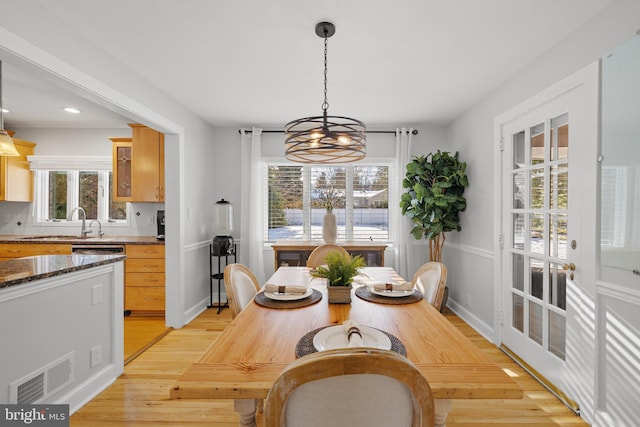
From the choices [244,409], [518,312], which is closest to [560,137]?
[518,312]

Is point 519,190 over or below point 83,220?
over

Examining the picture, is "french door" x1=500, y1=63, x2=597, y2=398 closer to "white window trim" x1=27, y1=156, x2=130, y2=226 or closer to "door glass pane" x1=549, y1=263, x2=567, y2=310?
"door glass pane" x1=549, y1=263, x2=567, y2=310

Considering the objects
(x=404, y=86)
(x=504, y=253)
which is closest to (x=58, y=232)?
(x=404, y=86)

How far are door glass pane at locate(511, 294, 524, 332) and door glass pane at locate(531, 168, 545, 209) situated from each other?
81 centimetres

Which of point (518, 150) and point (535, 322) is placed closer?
point (535, 322)

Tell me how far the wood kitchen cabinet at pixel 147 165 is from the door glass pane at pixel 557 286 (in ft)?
13.5

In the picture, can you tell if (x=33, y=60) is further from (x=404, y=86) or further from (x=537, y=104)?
(x=537, y=104)

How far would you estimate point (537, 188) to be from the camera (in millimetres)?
2523

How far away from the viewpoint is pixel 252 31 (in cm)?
211

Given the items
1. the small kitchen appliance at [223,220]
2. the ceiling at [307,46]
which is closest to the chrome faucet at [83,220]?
the ceiling at [307,46]

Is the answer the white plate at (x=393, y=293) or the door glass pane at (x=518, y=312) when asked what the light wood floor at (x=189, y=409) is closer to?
the door glass pane at (x=518, y=312)

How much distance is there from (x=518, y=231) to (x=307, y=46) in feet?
7.46

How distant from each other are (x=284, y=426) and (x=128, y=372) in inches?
91.3

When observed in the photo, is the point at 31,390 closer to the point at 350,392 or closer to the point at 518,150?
the point at 350,392
